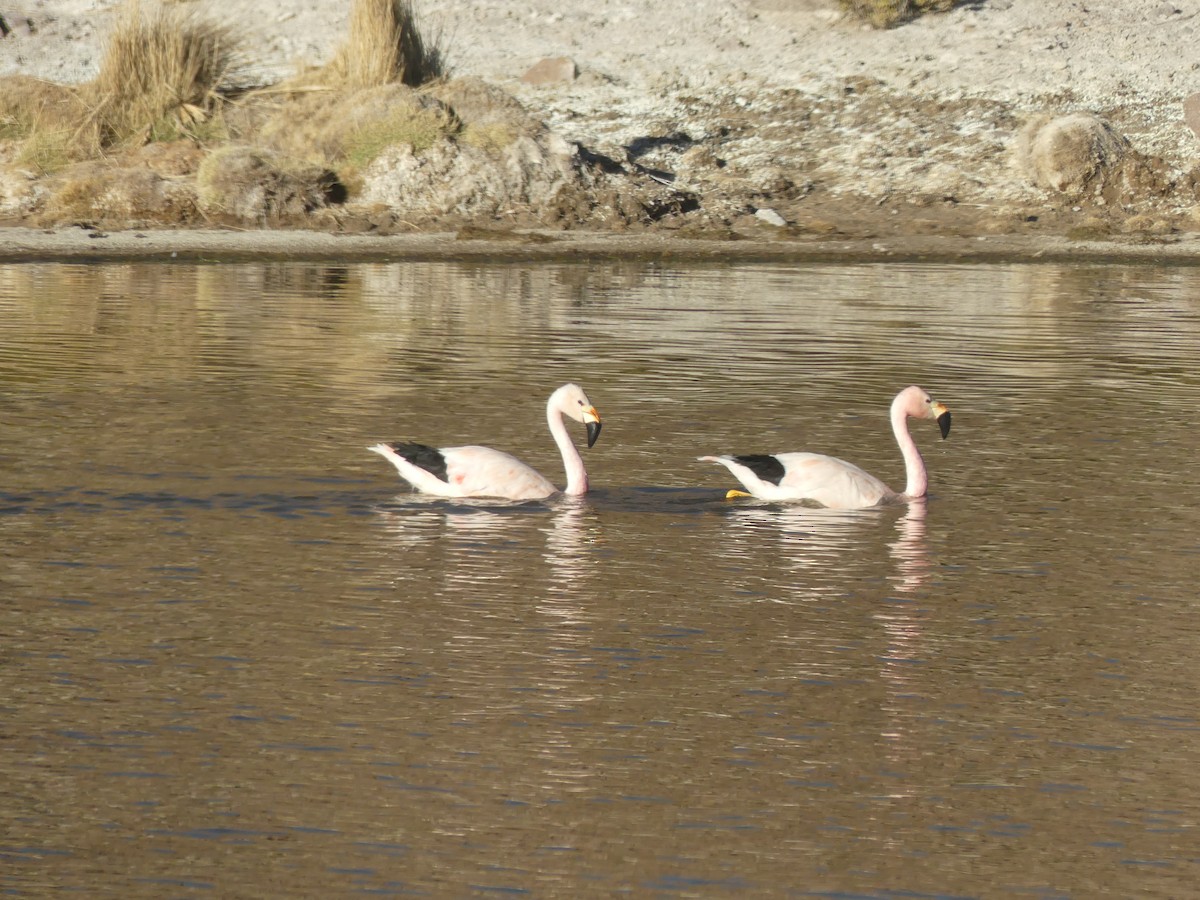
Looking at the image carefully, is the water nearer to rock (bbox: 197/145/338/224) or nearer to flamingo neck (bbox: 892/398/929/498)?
flamingo neck (bbox: 892/398/929/498)

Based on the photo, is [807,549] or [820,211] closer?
[807,549]

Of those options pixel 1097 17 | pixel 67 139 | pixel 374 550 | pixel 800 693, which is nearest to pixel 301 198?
pixel 67 139

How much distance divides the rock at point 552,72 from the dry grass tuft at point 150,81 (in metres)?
4.23

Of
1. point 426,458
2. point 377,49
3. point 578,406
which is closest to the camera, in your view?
point 426,458

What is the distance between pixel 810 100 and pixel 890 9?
2.46m

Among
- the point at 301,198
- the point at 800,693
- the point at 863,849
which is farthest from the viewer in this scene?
the point at 301,198

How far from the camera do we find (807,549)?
9.13 metres

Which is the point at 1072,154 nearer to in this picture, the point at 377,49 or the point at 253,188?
the point at 377,49

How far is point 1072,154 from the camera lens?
26922 mm

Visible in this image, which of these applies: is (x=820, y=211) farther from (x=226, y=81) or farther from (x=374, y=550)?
(x=374, y=550)

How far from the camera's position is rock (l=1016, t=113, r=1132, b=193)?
27.0 m

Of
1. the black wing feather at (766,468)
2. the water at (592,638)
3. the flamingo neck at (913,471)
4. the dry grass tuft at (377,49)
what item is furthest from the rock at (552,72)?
the black wing feather at (766,468)

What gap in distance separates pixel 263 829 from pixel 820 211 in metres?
21.9

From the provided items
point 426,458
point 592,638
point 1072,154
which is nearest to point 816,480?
point 426,458
